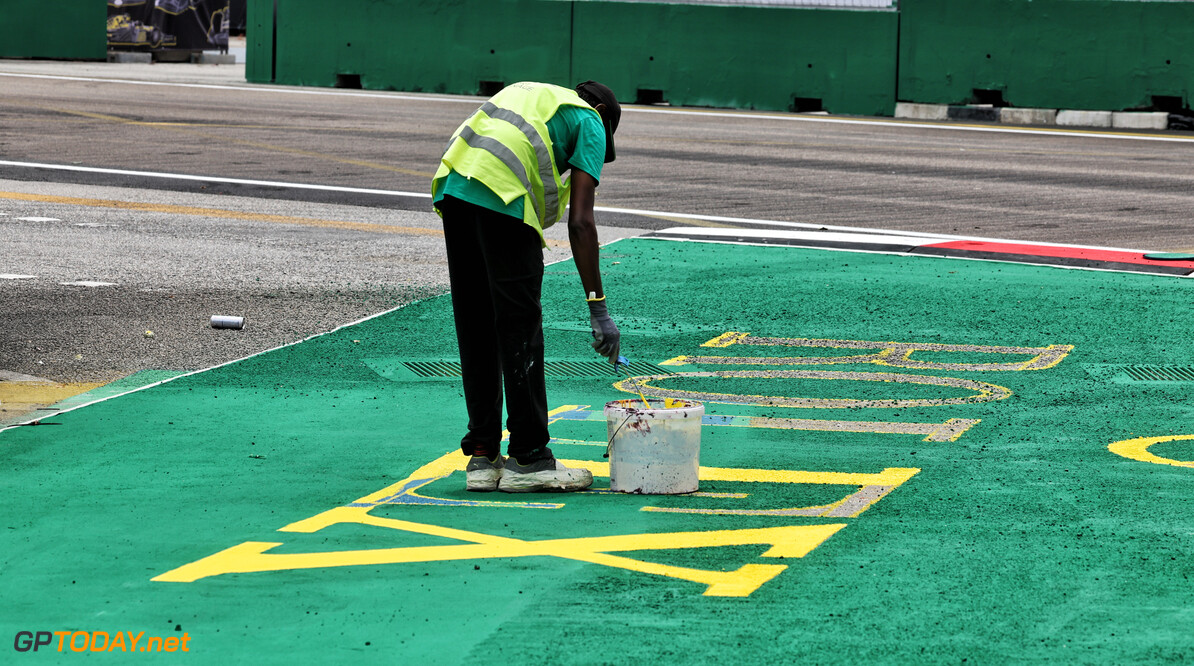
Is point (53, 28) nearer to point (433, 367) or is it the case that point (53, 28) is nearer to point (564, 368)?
point (433, 367)

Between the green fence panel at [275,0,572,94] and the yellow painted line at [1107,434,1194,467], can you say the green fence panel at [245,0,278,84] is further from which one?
the yellow painted line at [1107,434,1194,467]

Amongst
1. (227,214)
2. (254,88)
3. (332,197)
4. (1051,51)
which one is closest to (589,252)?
(227,214)

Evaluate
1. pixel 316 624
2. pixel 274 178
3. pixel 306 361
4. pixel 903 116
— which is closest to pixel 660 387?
pixel 306 361

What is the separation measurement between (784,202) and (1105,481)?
10.4 meters

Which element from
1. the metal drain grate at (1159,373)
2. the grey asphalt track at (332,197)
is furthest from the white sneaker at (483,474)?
the metal drain grate at (1159,373)

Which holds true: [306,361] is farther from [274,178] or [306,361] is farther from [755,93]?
[755,93]

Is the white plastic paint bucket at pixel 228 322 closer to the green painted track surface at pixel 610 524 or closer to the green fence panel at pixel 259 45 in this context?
the green painted track surface at pixel 610 524

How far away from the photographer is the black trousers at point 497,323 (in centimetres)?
584

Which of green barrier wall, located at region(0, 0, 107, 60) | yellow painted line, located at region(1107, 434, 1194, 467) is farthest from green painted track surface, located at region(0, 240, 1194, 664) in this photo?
green barrier wall, located at region(0, 0, 107, 60)

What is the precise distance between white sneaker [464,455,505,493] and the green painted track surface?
11 centimetres

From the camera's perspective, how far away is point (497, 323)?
5.90 m

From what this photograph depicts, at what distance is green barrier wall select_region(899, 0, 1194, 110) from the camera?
973 inches

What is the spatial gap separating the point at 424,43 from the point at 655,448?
86.8ft

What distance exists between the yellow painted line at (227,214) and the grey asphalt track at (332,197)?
0.06 meters
